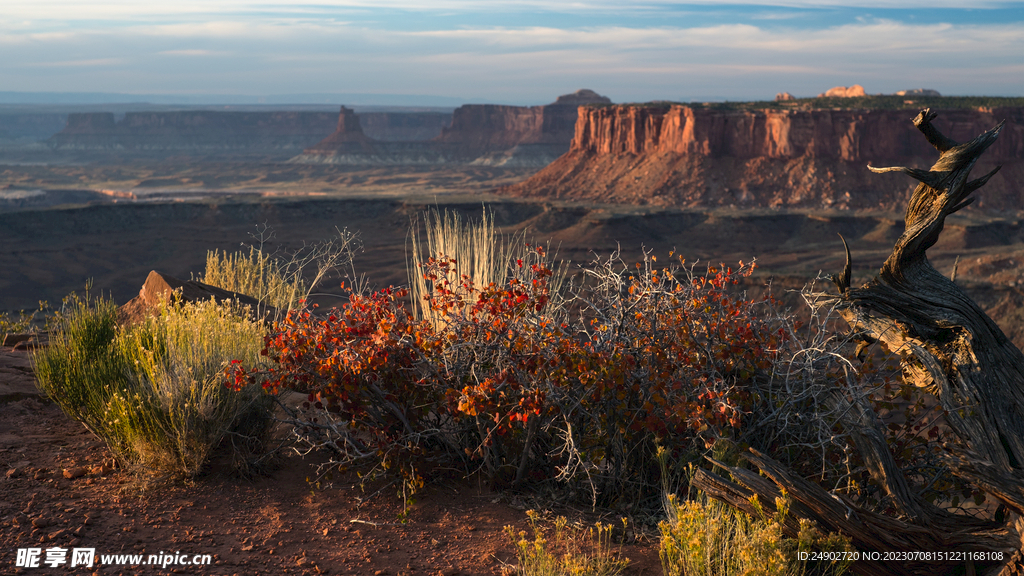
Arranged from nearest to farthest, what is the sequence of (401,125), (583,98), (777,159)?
(777,159), (583,98), (401,125)

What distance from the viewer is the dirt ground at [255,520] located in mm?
3623

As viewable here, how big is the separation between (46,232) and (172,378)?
4417 centimetres

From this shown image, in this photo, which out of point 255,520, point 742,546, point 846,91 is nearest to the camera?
point 742,546

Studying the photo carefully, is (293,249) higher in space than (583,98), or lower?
lower

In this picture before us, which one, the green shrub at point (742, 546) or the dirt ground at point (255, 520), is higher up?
the green shrub at point (742, 546)

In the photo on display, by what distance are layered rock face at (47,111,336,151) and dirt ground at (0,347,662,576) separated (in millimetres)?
134836

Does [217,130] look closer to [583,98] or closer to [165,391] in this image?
[583,98]

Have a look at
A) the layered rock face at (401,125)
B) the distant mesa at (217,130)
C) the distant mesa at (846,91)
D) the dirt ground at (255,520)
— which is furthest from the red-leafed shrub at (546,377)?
the layered rock face at (401,125)

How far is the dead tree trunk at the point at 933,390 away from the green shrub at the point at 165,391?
2932mm

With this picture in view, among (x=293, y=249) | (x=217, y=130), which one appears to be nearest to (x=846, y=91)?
(x=293, y=249)

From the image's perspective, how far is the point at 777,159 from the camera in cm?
5212

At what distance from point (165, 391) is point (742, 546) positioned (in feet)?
11.0

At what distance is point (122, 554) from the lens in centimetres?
362

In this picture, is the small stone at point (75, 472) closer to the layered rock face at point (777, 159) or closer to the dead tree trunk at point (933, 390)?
the dead tree trunk at point (933, 390)
